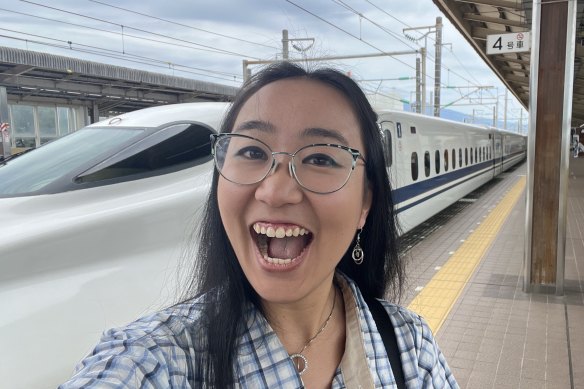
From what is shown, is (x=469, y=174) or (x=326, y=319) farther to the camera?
(x=469, y=174)

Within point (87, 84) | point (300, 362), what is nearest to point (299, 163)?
point (300, 362)

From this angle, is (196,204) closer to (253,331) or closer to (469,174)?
(253,331)

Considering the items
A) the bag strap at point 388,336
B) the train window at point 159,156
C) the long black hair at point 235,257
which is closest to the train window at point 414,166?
the train window at point 159,156

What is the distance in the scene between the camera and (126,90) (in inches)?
664

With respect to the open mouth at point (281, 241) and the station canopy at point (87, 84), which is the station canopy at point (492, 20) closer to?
the station canopy at point (87, 84)

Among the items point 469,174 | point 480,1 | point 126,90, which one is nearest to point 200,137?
point 480,1

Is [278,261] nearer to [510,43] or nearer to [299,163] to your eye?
[299,163]

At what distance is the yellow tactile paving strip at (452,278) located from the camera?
451cm

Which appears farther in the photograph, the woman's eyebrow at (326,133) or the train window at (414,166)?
the train window at (414,166)

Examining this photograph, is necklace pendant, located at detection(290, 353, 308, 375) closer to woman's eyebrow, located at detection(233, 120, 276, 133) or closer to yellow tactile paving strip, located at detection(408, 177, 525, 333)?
woman's eyebrow, located at detection(233, 120, 276, 133)

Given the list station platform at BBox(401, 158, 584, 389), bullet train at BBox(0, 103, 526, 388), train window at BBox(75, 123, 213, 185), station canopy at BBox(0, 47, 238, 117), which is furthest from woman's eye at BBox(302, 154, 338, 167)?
station canopy at BBox(0, 47, 238, 117)

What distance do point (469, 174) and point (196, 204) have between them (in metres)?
11.0

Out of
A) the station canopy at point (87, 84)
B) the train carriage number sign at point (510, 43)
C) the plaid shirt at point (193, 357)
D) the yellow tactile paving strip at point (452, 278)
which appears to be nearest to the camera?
the plaid shirt at point (193, 357)

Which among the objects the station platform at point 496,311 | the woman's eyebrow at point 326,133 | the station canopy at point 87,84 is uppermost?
the station canopy at point 87,84
